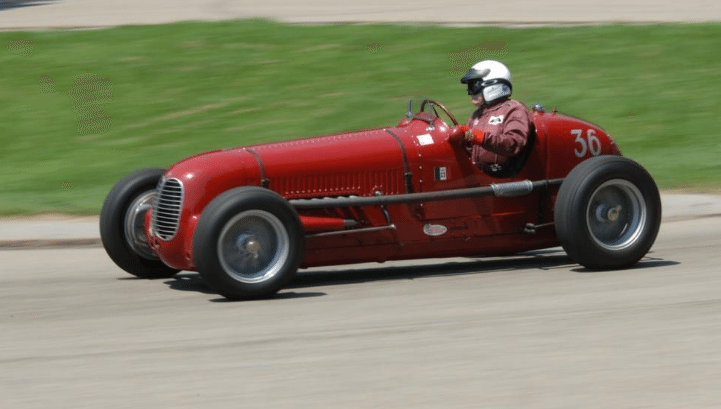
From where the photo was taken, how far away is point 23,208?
503 inches

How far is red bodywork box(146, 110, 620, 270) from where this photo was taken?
833 centimetres

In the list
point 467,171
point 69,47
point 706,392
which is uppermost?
point 69,47

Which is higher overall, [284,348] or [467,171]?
[467,171]

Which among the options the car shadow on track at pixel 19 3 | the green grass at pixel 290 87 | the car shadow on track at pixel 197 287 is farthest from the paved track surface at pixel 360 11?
the car shadow on track at pixel 197 287

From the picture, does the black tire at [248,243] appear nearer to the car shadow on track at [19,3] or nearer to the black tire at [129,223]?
the black tire at [129,223]

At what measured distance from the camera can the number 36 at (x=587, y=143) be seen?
9.26 metres

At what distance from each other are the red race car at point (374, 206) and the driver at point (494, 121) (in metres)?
0.11

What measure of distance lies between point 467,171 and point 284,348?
282 centimetres

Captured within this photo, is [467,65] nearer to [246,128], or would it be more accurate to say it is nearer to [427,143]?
[246,128]

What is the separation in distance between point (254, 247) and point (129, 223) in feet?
4.71

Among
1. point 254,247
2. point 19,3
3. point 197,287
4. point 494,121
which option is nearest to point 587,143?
point 494,121

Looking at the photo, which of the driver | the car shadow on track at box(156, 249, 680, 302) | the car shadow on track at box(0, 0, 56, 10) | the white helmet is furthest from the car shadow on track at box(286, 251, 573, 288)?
the car shadow on track at box(0, 0, 56, 10)

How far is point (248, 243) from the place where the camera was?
799 centimetres

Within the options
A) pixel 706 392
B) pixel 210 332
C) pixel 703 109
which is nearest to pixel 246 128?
pixel 703 109
